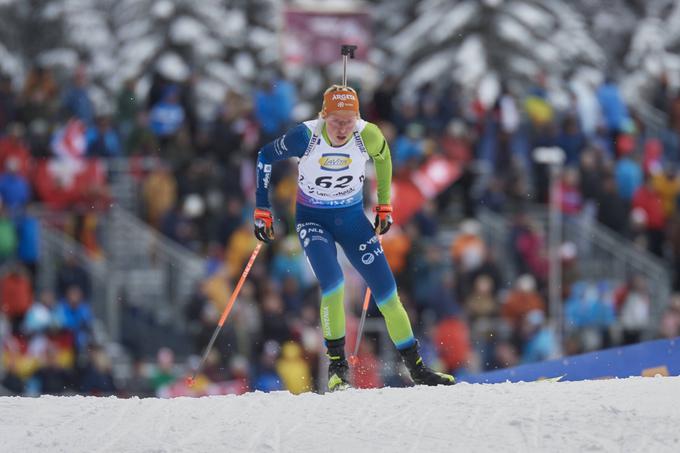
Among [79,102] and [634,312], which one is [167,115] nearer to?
[79,102]

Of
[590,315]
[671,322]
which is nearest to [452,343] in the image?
[590,315]

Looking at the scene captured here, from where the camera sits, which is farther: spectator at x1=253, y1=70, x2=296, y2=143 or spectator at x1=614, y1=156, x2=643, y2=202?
spectator at x1=614, y1=156, x2=643, y2=202

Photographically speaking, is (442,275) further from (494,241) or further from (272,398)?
(272,398)

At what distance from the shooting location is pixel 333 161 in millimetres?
8750

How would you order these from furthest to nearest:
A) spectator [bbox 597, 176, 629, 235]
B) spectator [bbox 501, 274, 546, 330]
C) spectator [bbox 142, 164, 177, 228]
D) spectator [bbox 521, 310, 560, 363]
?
spectator [bbox 597, 176, 629, 235], spectator [bbox 142, 164, 177, 228], spectator [bbox 501, 274, 546, 330], spectator [bbox 521, 310, 560, 363]

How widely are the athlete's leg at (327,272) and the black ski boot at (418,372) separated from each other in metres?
0.45

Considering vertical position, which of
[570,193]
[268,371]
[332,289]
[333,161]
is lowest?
[268,371]

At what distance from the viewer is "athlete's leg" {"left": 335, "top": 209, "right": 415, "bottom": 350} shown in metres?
8.86

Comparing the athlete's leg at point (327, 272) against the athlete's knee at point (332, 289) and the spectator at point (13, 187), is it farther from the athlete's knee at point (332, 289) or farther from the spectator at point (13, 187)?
the spectator at point (13, 187)

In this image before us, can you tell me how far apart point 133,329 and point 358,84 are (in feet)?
12.8

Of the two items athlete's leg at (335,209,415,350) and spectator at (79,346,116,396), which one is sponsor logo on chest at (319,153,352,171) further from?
spectator at (79,346,116,396)

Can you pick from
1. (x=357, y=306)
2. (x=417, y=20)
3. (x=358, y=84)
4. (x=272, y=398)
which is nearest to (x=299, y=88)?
(x=417, y=20)

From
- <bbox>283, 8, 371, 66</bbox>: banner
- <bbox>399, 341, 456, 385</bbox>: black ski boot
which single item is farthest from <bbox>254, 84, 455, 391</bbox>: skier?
<bbox>283, 8, 371, 66</bbox>: banner

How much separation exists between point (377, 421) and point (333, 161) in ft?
6.10
